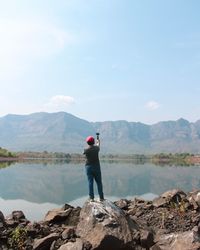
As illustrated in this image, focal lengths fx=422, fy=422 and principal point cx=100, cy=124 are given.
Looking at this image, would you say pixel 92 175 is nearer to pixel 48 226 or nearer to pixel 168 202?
pixel 48 226

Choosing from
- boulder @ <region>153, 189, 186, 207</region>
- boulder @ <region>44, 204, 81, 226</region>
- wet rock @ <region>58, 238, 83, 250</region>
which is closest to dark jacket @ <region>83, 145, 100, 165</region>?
boulder @ <region>44, 204, 81, 226</region>

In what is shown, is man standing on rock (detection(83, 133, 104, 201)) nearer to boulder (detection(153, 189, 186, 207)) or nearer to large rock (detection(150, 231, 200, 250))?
large rock (detection(150, 231, 200, 250))

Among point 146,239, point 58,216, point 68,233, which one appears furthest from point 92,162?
point 146,239

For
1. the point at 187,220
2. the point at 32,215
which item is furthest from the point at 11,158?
the point at 187,220

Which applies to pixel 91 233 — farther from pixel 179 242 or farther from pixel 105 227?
pixel 179 242

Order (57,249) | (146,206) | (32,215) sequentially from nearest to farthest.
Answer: (57,249), (146,206), (32,215)

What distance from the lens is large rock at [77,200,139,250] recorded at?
1611 centimetres

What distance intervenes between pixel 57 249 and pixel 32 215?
1528 centimetres

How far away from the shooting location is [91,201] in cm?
1805

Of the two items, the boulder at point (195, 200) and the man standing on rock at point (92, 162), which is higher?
the man standing on rock at point (92, 162)

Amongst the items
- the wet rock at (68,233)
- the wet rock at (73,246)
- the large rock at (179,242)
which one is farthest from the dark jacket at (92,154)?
the large rock at (179,242)

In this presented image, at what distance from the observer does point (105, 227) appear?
1636 cm

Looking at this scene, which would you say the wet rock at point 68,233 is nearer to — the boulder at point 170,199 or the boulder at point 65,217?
the boulder at point 65,217

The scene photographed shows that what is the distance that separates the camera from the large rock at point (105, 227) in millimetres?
16109
